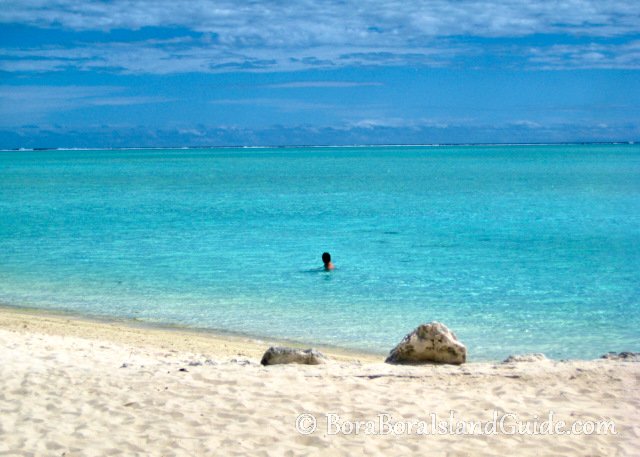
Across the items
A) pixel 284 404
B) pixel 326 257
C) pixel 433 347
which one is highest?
pixel 326 257

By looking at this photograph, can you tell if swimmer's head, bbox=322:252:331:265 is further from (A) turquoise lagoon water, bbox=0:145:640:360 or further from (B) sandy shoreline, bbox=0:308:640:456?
(B) sandy shoreline, bbox=0:308:640:456

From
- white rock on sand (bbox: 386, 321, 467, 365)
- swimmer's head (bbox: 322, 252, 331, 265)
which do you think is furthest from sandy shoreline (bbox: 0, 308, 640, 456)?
swimmer's head (bbox: 322, 252, 331, 265)

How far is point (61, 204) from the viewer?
A: 142 ft

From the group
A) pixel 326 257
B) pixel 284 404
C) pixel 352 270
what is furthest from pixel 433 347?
pixel 352 270

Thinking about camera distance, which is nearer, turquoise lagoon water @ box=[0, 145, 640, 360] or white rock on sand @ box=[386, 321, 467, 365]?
white rock on sand @ box=[386, 321, 467, 365]

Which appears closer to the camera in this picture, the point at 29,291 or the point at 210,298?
the point at 210,298

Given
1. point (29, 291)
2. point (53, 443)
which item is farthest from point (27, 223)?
point (53, 443)

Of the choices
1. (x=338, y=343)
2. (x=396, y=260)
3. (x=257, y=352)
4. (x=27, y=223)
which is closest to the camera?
(x=257, y=352)

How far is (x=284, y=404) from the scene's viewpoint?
24.3 ft

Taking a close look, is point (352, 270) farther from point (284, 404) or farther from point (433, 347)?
point (284, 404)

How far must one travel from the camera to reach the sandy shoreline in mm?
6445

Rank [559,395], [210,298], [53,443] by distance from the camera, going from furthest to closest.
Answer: [210,298] < [559,395] < [53,443]

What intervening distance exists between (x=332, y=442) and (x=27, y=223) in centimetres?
2907

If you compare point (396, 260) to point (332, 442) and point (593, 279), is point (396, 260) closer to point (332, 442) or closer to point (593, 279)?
point (593, 279)
